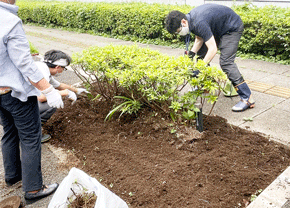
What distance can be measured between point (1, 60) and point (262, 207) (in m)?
2.41

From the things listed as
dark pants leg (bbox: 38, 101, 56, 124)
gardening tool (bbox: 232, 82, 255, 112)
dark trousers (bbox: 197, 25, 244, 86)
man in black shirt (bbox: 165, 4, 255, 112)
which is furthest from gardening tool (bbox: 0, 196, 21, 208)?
dark trousers (bbox: 197, 25, 244, 86)

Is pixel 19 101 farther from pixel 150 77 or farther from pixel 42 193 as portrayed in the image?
pixel 150 77

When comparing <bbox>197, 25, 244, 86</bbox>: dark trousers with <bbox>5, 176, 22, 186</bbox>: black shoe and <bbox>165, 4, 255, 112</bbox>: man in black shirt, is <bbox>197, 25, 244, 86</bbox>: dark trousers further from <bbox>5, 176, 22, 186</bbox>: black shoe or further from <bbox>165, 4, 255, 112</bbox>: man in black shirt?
<bbox>5, 176, 22, 186</bbox>: black shoe

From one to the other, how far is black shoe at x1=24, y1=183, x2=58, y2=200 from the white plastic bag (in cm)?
54

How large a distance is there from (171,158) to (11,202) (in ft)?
5.32

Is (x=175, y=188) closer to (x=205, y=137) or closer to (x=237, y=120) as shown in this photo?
(x=205, y=137)

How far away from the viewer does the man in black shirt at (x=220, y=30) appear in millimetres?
3781

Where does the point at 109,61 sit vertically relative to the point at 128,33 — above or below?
above

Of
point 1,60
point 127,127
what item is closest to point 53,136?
point 127,127

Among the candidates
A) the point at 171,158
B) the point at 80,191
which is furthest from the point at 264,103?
the point at 80,191

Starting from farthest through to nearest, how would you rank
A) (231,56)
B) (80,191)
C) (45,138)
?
(231,56) → (45,138) → (80,191)

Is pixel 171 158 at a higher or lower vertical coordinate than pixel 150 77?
lower

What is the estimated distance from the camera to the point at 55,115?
4.27m

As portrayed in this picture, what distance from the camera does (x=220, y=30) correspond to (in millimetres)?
4090
